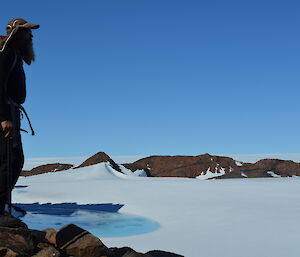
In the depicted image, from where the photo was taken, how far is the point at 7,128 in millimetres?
4258

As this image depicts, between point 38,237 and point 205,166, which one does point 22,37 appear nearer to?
point 38,237

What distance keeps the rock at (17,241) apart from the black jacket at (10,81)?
48.4 inches

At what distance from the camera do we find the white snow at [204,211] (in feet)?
22.6

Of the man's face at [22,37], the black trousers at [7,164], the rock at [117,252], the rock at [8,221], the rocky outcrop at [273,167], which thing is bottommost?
the rock at [117,252]

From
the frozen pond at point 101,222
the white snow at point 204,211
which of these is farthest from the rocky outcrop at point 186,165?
the frozen pond at point 101,222

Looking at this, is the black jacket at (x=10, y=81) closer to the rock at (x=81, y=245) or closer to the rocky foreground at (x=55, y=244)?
the rocky foreground at (x=55, y=244)

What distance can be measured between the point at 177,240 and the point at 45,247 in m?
3.41

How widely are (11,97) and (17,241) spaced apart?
1.59m

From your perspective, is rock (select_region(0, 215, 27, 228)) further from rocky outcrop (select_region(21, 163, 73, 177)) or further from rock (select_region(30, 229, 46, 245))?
rocky outcrop (select_region(21, 163, 73, 177))

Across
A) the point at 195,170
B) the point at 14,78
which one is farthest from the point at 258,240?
the point at 195,170

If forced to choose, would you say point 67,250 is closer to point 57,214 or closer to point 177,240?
point 177,240

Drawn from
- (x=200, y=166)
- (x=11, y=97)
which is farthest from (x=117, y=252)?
(x=200, y=166)

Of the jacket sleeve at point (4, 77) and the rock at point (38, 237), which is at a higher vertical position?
the jacket sleeve at point (4, 77)

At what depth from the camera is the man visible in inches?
171
